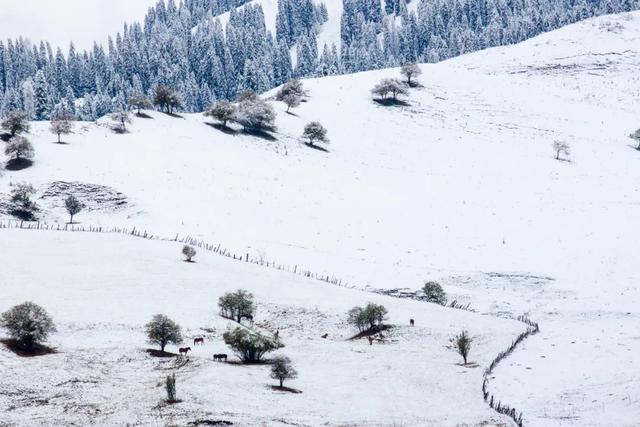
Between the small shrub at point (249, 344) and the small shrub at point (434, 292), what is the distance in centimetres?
1941

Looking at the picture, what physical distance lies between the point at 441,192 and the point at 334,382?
5402cm

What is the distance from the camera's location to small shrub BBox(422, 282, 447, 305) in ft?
178

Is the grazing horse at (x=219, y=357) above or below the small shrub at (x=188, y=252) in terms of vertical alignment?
below

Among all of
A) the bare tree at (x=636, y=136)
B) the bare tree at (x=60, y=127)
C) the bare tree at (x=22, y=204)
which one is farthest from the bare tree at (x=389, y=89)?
the bare tree at (x=22, y=204)

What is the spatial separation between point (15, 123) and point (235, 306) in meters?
49.2

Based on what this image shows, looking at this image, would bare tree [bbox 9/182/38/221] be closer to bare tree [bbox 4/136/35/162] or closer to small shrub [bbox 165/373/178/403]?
bare tree [bbox 4/136/35/162]

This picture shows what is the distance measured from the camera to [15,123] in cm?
7856

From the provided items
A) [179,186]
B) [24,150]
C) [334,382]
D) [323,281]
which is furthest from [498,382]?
[24,150]

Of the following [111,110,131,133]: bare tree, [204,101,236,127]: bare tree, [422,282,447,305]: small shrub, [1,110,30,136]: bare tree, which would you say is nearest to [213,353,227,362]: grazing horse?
[422,282,447,305]: small shrub

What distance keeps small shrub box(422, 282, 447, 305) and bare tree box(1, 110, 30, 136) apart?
53.6 metres

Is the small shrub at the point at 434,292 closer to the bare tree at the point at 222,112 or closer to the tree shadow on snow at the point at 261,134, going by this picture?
the tree shadow on snow at the point at 261,134

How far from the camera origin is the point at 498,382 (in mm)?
36500

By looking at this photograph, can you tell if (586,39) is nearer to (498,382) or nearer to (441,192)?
(441,192)

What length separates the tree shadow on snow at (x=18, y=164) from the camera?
235 ft
